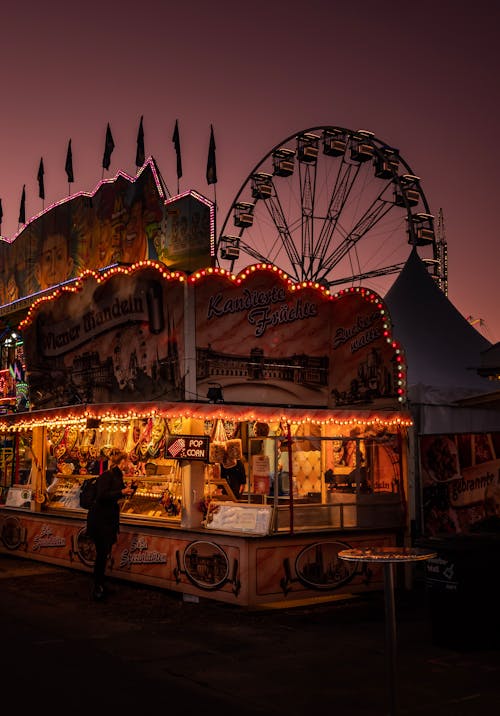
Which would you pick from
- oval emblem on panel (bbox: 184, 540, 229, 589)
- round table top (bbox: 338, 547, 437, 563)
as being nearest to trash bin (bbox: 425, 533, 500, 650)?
round table top (bbox: 338, 547, 437, 563)

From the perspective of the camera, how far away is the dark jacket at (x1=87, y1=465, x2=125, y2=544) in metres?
11.6

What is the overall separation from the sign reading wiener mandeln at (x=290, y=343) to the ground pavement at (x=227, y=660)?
11.3 ft

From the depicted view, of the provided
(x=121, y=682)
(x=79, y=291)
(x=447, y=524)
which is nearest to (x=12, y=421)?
(x=79, y=291)

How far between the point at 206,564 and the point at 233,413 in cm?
216

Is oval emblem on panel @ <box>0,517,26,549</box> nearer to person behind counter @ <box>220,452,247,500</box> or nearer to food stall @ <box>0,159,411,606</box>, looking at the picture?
food stall @ <box>0,159,411,606</box>

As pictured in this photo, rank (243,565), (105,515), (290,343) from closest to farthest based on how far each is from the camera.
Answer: (243,565), (105,515), (290,343)

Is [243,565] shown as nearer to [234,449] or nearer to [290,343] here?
[234,449]

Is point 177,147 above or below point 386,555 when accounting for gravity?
above

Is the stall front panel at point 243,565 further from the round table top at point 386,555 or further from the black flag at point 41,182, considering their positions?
the black flag at point 41,182

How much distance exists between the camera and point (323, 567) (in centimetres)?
1145

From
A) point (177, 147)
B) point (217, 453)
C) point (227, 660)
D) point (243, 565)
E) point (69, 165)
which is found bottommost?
point (227, 660)

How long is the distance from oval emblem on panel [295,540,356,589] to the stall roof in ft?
6.12

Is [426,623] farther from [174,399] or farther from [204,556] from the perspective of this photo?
[174,399]

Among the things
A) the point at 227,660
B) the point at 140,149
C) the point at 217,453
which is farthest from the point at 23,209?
the point at 227,660
